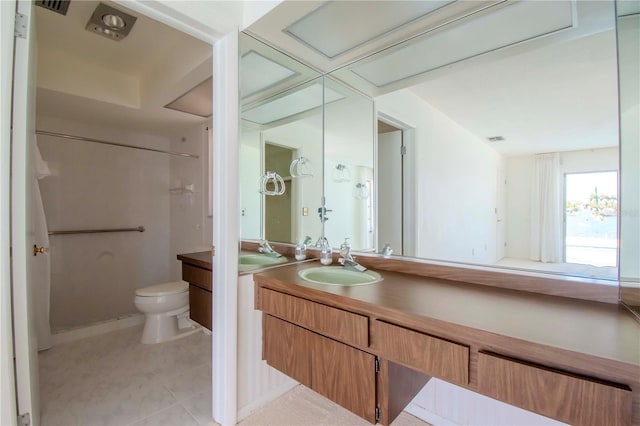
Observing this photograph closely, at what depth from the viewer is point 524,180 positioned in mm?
1375

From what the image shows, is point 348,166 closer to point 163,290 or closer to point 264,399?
point 264,399

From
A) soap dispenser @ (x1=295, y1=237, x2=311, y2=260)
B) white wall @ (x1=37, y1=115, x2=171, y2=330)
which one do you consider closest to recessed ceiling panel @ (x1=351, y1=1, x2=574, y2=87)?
soap dispenser @ (x1=295, y1=237, x2=311, y2=260)

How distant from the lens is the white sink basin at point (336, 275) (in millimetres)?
1528

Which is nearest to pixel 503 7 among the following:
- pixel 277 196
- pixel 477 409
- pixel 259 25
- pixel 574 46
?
pixel 574 46

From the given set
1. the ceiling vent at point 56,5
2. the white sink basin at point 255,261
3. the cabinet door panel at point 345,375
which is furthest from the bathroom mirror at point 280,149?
the ceiling vent at point 56,5

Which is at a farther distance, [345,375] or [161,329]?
[161,329]

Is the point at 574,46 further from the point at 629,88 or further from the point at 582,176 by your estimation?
the point at 582,176

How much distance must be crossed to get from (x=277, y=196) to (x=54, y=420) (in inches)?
70.6

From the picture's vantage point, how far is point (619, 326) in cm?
85

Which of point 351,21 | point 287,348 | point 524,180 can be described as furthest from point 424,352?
point 351,21

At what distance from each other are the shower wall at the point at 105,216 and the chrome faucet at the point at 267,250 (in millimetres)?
1408

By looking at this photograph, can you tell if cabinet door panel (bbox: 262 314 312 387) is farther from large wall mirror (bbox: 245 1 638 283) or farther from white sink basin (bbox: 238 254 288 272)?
large wall mirror (bbox: 245 1 638 283)

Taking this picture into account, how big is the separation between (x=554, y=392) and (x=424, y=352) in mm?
326

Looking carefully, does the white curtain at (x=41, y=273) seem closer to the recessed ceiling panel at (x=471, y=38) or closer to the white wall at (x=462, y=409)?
the recessed ceiling panel at (x=471, y=38)
